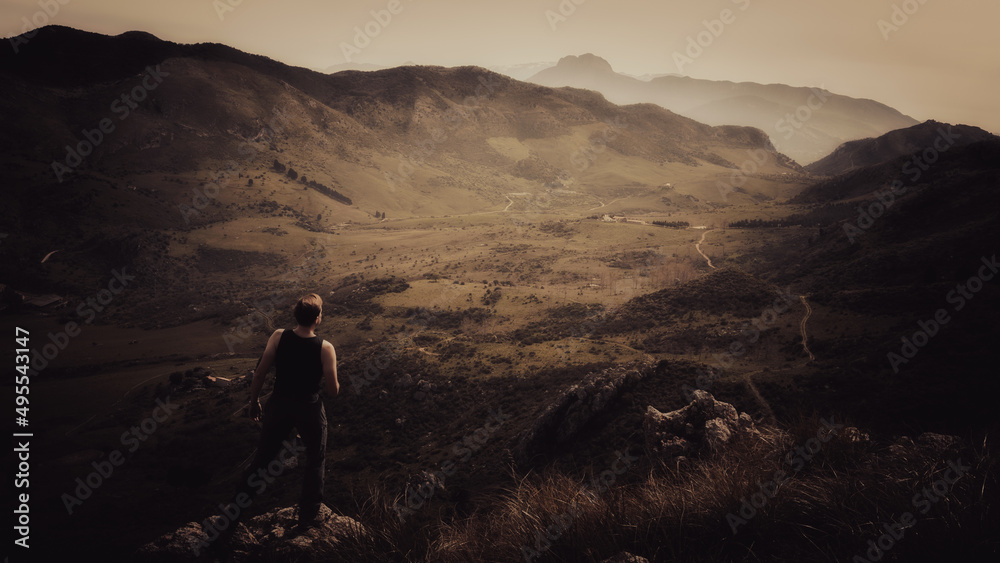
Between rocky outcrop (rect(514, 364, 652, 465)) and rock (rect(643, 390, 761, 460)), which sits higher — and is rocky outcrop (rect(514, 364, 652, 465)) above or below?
below

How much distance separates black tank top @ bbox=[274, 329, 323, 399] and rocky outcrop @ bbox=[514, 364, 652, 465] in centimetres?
1742

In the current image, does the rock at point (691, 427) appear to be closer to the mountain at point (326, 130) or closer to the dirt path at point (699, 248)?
the dirt path at point (699, 248)

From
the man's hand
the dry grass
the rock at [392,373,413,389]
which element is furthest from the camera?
the rock at [392,373,413,389]

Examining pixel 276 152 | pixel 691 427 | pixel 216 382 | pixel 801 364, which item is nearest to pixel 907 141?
pixel 801 364

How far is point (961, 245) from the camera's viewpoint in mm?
35250

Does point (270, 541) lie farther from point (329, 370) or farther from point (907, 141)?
point (907, 141)

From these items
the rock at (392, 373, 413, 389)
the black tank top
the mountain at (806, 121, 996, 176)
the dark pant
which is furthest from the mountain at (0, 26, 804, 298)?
the black tank top

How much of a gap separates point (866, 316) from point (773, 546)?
119 ft

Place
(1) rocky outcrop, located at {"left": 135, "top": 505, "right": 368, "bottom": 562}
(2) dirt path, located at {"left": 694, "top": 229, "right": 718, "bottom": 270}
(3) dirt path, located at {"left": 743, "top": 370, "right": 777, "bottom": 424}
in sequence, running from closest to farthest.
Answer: (1) rocky outcrop, located at {"left": 135, "top": 505, "right": 368, "bottom": 562}
(3) dirt path, located at {"left": 743, "top": 370, "right": 777, "bottom": 424}
(2) dirt path, located at {"left": 694, "top": 229, "right": 718, "bottom": 270}

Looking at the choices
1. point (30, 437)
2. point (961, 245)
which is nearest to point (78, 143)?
point (30, 437)

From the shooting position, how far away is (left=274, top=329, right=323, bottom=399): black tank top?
5594 millimetres

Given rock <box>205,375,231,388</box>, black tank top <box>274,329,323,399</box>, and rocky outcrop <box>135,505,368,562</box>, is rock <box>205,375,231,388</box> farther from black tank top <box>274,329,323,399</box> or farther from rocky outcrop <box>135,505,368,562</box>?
black tank top <box>274,329,323,399</box>

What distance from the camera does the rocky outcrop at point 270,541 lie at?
4309 mm

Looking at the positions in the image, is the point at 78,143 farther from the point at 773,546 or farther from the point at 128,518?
the point at 773,546
